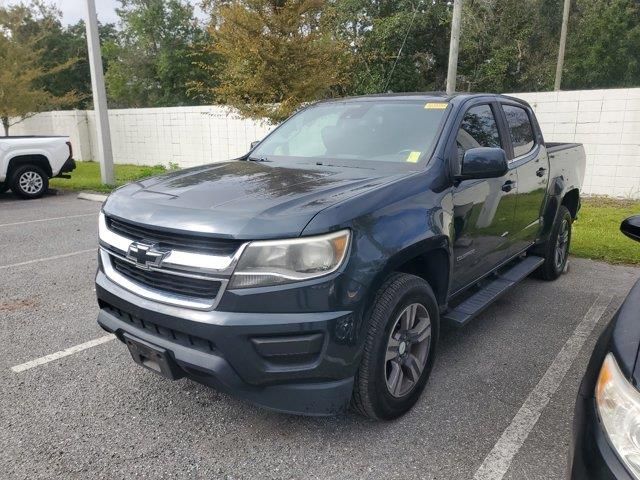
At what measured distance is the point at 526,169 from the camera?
171 inches

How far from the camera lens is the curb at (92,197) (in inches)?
426

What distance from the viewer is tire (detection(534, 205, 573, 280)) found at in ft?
17.0

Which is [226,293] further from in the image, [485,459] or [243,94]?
[243,94]

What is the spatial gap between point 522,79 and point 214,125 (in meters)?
16.3

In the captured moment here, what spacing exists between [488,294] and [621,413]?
7.64 feet

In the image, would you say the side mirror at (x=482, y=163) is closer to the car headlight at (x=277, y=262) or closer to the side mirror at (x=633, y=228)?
the side mirror at (x=633, y=228)

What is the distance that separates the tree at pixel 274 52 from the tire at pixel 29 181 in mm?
4321

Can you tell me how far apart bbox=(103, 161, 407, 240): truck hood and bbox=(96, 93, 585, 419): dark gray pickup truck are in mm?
11

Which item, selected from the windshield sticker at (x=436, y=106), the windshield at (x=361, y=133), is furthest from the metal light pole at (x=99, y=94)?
the windshield sticker at (x=436, y=106)

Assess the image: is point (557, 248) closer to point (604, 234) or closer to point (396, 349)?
point (604, 234)

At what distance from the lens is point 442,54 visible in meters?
22.3

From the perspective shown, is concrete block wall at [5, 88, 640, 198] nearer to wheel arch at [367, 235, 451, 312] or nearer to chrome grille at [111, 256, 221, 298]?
wheel arch at [367, 235, 451, 312]

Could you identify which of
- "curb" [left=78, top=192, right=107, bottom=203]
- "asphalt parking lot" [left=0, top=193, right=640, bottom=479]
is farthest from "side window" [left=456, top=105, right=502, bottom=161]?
"curb" [left=78, top=192, right=107, bottom=203]

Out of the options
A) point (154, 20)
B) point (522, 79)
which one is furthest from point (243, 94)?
point (154, 20)
